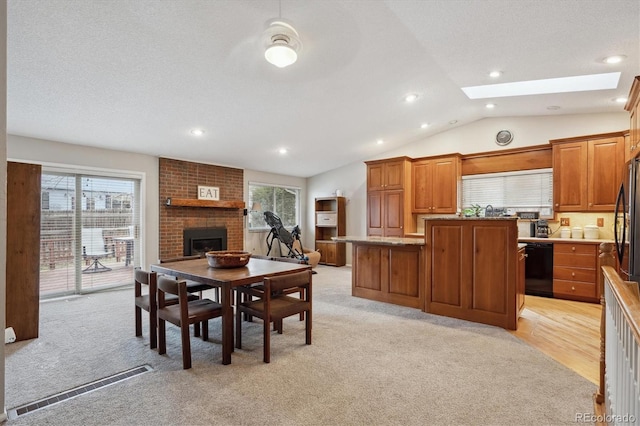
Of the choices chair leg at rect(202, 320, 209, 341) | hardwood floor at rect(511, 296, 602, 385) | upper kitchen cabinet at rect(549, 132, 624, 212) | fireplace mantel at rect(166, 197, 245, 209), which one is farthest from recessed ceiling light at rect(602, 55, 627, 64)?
fireplace mantel at rect(166, 197, 245, 209)

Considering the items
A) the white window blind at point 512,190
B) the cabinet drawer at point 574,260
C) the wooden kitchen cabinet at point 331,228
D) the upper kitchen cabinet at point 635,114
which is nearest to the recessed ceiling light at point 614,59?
the upper kitchen cabinet at point 635,114

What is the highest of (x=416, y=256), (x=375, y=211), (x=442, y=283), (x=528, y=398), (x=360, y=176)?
(x=360, y=176)

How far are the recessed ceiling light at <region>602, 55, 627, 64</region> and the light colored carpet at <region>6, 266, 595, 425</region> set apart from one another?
2794 millimetres

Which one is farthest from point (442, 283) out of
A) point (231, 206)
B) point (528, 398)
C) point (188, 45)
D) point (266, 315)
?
point (231, 206)

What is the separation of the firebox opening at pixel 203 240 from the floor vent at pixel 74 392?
372 centimetres

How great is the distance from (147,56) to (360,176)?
208 inches

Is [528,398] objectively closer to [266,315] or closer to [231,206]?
[266,315]

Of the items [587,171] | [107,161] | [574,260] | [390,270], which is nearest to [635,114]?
[587,171]

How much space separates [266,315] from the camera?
2.57m

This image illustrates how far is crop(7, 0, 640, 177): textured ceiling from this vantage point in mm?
2488

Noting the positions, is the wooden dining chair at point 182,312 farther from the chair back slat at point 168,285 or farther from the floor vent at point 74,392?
the floor vent at point 74,392

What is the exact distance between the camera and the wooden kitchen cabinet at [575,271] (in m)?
4.31

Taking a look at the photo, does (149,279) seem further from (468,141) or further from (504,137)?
(504,137)

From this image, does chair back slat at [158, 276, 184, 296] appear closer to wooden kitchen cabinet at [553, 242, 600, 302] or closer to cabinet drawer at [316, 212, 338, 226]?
wooden kitchen cabinet at [553, 242, 600, 302]
